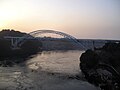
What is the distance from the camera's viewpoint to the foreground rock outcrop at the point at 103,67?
18.2 m

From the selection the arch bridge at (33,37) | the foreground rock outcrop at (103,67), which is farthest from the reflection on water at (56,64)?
the arch bridge at (33,37)

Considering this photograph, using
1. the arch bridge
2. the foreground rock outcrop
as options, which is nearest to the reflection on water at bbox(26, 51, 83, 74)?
the foreground rock outcrop

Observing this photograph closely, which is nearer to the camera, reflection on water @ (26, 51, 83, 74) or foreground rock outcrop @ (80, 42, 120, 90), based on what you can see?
foreground rock outcrop @ (80, 42, 120, 90)

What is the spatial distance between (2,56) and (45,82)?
24765mm

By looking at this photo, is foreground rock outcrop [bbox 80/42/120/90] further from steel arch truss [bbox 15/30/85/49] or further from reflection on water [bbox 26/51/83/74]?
steel arch truss [bbox 15/30/85/49]

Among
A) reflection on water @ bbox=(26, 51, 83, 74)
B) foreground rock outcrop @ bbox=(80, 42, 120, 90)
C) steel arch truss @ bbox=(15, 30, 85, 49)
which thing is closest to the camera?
foreground rock outcrop @ bbox=(80, 42, 120, 90)

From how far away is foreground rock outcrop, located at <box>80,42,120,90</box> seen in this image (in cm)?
1818

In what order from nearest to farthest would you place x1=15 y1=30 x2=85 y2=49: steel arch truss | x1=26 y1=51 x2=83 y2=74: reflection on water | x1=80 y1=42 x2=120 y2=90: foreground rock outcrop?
x1=80 y1=42 x2=120 y2=90: foreground rock outcrop, x1=26 y1=51 x2=83 y2=74: reflection on water, x1=15 y1=30 x2=85 y2=49: steel arch truss

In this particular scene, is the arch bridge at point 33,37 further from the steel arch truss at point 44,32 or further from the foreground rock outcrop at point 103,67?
the foreground rock outcrop at point 103,67

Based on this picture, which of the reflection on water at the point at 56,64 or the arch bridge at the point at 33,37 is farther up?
the arch bridge at the point at 33,37

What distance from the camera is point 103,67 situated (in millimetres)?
23281

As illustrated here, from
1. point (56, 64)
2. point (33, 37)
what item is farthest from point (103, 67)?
point (33, 37)

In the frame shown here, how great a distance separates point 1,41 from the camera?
44.8 metres

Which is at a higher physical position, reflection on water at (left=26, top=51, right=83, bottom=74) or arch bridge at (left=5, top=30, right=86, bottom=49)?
arch bridge at (left=5, top=30, right=86, bottom=49)
